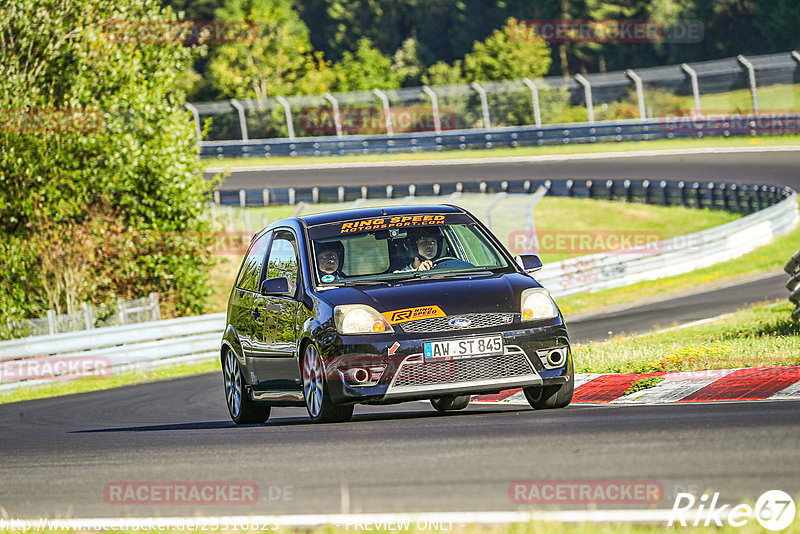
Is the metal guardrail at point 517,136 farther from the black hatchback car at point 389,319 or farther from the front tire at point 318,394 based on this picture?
the front tire at point 318,394

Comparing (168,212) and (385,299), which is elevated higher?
(385,299)

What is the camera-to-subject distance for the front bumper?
27.2 ft

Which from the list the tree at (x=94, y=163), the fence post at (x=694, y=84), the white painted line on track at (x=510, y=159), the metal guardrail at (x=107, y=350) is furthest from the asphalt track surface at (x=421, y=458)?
the fence post at (x=694, y=84)

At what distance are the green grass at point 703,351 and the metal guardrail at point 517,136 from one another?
28.3 meters

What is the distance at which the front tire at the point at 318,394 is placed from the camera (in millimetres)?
8609

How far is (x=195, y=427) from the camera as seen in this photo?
407 inches

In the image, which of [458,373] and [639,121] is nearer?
[458,373]

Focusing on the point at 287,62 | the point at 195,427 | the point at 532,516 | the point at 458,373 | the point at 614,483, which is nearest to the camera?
the point at 532,516

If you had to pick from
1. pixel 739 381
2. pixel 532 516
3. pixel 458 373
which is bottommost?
pixel 739 381

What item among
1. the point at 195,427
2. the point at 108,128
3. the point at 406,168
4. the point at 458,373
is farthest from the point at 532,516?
the point at 406,168

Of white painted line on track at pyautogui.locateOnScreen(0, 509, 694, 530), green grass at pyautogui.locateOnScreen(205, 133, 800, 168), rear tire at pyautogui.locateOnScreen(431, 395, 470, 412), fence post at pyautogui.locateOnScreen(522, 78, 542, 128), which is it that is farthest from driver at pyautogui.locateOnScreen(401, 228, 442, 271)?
fence post at pyautogui.locateOnScreen(522, 78, 542, 128)

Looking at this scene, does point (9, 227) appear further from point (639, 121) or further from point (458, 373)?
point (639, 121)

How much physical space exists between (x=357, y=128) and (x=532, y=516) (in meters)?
48.4

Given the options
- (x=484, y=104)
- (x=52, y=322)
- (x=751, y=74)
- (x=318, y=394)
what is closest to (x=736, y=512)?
(x=318, y=394)
